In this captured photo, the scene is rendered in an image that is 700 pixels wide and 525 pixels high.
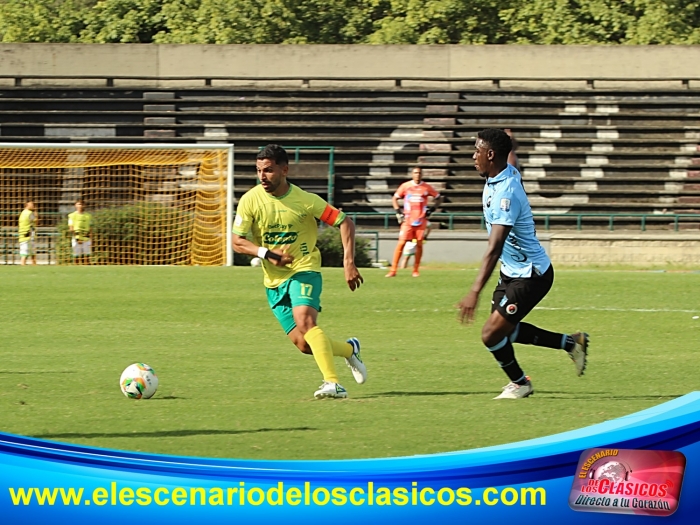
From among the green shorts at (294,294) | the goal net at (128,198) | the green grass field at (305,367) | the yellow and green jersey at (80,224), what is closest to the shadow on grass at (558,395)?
the green grass field at (305,367)

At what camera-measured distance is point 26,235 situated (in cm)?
2400

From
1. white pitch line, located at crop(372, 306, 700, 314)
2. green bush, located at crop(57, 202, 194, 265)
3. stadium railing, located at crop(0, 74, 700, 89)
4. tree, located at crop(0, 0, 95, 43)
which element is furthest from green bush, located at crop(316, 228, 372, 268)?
tree, located at crop(0, 0, 95, 43)

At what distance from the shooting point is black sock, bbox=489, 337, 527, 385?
7324 mm

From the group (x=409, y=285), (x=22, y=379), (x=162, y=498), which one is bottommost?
(x=409, y=285)

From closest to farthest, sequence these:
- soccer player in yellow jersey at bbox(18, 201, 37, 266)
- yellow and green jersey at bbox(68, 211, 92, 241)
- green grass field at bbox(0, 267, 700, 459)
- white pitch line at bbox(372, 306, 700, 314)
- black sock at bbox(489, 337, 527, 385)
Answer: green grass field at bbox(0, 267, 700, 459)
black sock at bbox(489, 337, 527, 385)
white pitch line at bbox(372, 306, 700, 314)
yellow and green jersey at bbox(68, 211, 92, 241)
soccer player in yellow jersey at bbox(18, 201, 37, 266)

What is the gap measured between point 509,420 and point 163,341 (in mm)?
5524

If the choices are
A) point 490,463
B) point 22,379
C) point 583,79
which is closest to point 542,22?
point 583,79

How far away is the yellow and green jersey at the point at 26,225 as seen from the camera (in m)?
24.0

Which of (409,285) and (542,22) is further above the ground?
(542,22)

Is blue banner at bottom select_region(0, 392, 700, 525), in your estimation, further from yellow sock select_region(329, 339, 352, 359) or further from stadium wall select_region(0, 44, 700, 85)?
stadium wall select_region(0, 44, 700, 85)

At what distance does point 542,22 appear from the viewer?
136ft

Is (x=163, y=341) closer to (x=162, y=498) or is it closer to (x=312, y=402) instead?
(x=312, y=402)

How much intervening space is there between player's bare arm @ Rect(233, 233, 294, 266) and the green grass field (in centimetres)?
99

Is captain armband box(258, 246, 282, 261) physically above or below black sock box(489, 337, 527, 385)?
above
